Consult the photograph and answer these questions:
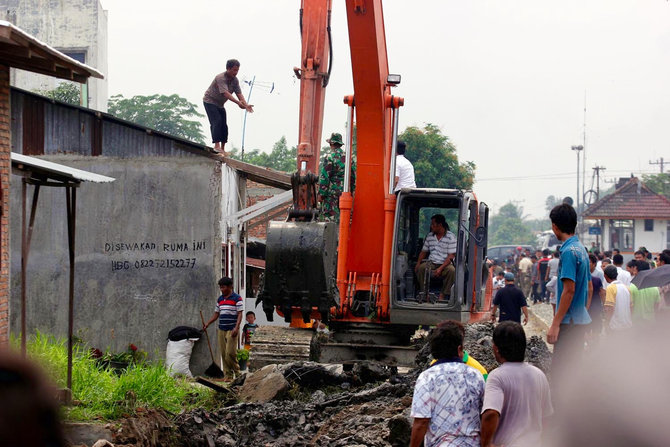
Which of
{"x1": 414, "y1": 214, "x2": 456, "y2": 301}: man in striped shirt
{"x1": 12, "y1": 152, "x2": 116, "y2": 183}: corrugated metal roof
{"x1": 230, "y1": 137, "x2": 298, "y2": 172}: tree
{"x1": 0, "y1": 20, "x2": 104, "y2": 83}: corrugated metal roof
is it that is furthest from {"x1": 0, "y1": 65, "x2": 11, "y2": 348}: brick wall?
{"x1": 230, "y1": 137, "x2": 298, "y2": 172}: tree

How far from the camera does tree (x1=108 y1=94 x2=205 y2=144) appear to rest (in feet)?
173

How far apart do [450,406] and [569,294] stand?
2129 mm

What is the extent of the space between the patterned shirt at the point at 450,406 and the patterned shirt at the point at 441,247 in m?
6.98

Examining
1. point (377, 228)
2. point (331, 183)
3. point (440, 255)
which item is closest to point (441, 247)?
point (440, 255)

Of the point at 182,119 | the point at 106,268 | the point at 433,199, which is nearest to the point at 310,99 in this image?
the point at 433,199

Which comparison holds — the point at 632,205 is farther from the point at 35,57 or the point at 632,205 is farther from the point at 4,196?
the point at 35,57

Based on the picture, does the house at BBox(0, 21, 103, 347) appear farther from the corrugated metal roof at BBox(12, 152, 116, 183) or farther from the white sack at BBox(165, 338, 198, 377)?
the white sack at BBox(165, 338, 198, 377)

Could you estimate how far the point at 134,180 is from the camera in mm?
16625

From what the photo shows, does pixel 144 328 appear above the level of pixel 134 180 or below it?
below

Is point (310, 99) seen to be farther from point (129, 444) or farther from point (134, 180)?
point (134, 180)

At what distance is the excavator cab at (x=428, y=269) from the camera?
461 inches

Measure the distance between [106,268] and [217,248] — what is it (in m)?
2.12

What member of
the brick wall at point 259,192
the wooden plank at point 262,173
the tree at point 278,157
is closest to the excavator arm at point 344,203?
the wooden plank at point 262,173

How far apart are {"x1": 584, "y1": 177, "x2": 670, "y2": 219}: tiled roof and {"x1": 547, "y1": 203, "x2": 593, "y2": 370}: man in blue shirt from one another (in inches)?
2189
